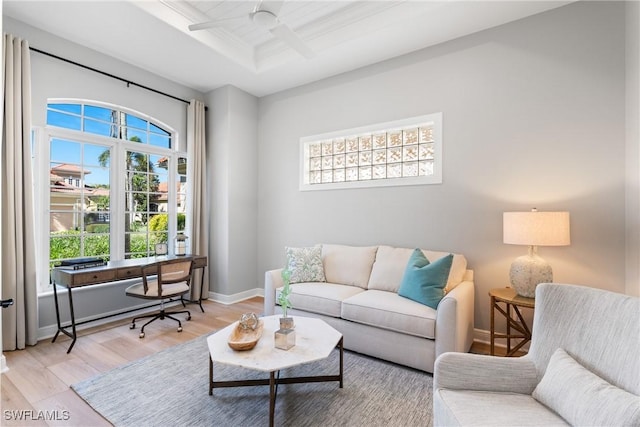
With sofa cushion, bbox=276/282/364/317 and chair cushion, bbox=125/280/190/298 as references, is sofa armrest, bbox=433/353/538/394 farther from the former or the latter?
chair cushion, bbox=125/280/190/298

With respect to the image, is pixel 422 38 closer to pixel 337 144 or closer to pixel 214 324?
pixel 337 144

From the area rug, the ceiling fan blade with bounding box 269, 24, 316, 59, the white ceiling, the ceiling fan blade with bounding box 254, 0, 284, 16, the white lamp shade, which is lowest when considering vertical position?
the area rug

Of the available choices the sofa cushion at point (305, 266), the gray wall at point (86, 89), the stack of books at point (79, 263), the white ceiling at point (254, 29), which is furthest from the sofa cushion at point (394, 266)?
the gray wall at point (86, 89)

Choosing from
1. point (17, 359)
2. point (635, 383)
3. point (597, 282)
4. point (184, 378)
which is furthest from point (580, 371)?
point (17, 359)

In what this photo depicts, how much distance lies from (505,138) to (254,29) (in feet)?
9.37

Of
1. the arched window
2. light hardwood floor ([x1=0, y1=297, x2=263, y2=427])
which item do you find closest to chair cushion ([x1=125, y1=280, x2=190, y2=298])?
light hardwood floor ([x1=0, y1=297, x2=263, y2=427])

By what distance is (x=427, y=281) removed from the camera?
8.45 ft

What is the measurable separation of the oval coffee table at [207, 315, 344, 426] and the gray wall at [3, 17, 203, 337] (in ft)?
7.37

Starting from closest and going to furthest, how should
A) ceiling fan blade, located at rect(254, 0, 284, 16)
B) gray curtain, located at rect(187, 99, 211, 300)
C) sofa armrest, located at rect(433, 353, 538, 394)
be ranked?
sofa armrest, located at rect(433, 353, 538, 394) < ceiling fan blade, located at rect(254, 0, 284, 16) < gray curtain, located at rect(187, 99, 211, 300)

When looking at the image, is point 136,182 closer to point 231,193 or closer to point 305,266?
point 231,193

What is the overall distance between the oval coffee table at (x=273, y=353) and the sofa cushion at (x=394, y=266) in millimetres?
978

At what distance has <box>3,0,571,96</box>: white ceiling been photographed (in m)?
2.75

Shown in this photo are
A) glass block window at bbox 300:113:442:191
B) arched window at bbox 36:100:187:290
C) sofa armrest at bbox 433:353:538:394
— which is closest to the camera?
sofa armrest at bbox 433:353:538:394

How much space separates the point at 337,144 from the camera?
13.4ft
